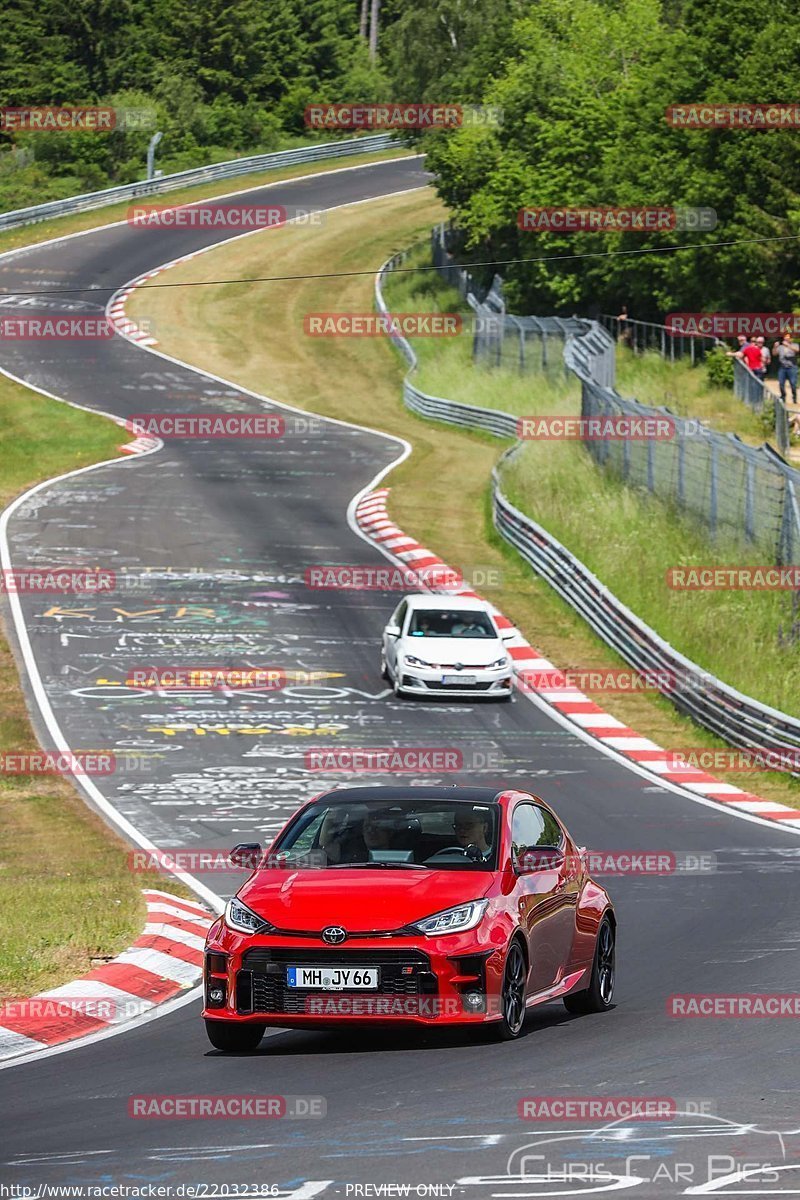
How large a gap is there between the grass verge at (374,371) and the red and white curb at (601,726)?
0.38m

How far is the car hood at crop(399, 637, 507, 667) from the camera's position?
30062mm

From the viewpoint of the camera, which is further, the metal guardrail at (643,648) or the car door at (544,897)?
the metal guardrail at (643,648)

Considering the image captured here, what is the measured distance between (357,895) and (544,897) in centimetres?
130

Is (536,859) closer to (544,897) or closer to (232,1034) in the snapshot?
(544,897)

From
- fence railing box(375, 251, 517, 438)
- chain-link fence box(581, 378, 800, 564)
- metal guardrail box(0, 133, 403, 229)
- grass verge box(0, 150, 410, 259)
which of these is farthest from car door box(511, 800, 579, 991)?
A: metal guardrail box(0, 133, 403, 229)

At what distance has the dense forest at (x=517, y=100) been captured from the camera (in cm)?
5525

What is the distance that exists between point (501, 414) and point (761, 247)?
27.4 ft

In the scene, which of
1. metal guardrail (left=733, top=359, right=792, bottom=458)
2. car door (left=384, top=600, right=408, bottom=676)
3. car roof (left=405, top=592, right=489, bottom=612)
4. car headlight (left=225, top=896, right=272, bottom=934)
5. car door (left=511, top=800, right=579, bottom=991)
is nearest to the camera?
car headlight (left=225, top=896, right=272, bottom=934)

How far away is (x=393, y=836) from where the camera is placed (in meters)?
11.6

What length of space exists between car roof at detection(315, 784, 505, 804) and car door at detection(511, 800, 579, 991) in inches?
8.6

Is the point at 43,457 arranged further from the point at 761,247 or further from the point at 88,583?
the point at 761,247

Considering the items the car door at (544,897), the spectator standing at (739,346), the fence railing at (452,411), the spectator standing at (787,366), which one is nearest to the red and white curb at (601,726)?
the spectator standing at (787,366)

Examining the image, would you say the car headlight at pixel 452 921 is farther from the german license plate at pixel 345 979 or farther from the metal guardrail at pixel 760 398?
the metal guardrail at pixel 760 398

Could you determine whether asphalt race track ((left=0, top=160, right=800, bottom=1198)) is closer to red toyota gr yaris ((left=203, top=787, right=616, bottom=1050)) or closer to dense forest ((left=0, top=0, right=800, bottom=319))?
red toyota gr yaris ((left=203, top=787, right=616, bottom=1050))
